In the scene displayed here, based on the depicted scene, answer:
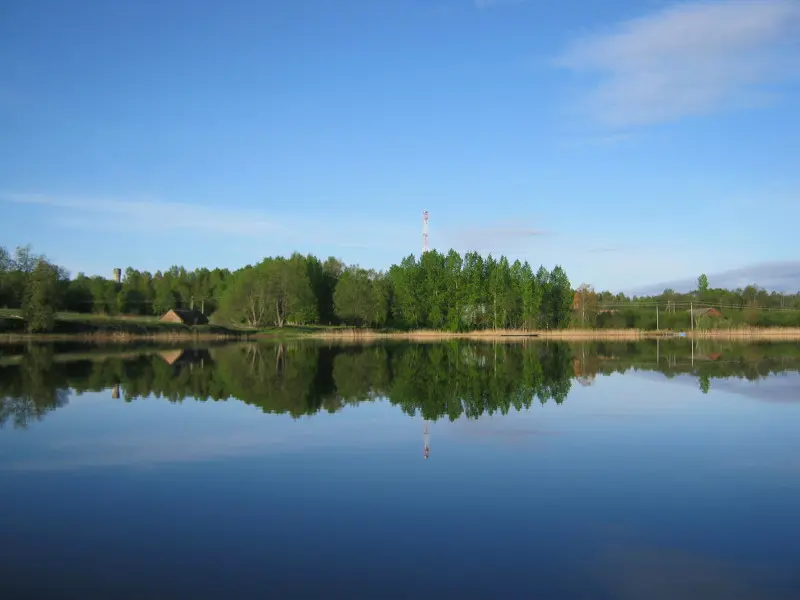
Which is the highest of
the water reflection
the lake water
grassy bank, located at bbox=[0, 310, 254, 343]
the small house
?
the small house

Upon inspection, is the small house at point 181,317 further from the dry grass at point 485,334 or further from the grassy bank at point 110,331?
the dry grass at point 485,334

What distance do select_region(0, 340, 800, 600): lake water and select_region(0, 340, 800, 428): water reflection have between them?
30cm

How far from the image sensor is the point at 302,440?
15688mm

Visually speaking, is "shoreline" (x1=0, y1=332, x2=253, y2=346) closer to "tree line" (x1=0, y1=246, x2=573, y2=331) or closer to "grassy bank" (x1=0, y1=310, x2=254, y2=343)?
"grassy bank" (x1=0, y1=310, x2=254, y2=343)

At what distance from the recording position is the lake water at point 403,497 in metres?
7.51

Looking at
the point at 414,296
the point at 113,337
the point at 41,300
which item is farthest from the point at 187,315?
the point at 414,296

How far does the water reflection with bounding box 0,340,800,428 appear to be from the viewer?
2194 centimetres

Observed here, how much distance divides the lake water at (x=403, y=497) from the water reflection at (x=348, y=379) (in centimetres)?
30

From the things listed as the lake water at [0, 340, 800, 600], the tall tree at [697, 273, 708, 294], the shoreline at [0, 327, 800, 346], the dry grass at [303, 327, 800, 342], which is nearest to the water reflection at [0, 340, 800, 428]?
the lake water at [0, 340, 800, 600]

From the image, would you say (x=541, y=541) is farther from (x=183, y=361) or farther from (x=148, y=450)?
(x=183, y=361)

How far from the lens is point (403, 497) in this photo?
10.7 meters

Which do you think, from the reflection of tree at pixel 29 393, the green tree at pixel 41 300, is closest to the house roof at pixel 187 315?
the green tree at pixel 41 300

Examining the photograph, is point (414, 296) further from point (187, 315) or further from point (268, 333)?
point (187, 315)

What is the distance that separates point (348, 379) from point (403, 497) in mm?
19570
